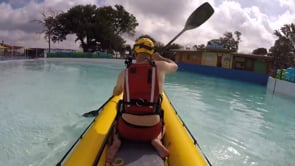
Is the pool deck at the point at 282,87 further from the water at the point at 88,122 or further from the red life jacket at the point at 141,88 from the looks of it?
the red life jacket at the point at 141,88

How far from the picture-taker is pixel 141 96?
72.2 inches

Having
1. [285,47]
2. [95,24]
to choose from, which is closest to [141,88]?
[285,47]

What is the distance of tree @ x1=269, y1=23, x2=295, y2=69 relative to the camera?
23866 millimetres

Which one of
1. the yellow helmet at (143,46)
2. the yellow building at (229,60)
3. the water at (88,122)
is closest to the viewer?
the yellow helmet at (143,46)

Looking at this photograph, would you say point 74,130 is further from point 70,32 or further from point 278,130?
point 70,32

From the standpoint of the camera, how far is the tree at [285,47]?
940 inches

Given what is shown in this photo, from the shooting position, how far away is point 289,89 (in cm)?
1116

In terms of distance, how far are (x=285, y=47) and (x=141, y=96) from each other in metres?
26.4

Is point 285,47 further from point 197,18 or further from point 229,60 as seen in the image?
point 197,18

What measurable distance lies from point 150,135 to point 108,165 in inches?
14.8

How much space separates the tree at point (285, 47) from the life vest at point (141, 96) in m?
25.9

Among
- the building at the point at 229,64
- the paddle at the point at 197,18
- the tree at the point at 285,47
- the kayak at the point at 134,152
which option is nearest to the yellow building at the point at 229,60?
the building at the point at 229,64

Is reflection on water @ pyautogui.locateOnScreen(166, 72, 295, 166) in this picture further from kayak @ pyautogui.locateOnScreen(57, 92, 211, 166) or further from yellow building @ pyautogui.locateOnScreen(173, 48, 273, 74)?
yellow building @ pyautogui.locateOnScreen(173, 48, 273, 74)

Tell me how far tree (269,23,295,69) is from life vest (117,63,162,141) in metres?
25.9
